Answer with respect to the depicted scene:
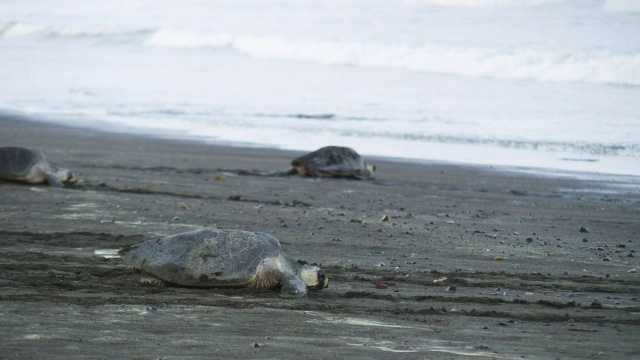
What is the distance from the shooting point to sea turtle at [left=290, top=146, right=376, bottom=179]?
11078mm

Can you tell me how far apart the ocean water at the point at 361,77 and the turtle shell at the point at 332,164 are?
2279 millimetres

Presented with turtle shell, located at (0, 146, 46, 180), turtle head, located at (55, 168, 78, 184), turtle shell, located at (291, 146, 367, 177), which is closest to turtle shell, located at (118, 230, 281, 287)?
turtle head, located at (55, 168, 78, 184)

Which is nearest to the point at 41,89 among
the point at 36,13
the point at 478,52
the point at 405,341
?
the point at 478,52

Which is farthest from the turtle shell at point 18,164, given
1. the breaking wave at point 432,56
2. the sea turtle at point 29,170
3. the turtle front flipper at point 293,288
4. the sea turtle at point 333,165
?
the breaking wave at point 432,56

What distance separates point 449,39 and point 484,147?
17625 mm

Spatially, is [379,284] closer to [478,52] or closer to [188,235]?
[188,235]

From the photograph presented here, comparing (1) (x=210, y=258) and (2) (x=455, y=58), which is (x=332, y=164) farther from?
(2) (x=455, y=58)

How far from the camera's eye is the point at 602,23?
98.4 feet

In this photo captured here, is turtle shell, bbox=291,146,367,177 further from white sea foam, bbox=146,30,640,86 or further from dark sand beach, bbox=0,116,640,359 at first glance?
white sea foam, bbox=146,30,640,86

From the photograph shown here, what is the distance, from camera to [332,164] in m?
11.2

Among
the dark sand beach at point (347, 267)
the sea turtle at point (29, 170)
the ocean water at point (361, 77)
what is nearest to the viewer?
the dark sand beach at point (347, 267)

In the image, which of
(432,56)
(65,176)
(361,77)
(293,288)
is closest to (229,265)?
(293,288)

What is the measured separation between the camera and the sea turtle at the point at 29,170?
31.6 feet

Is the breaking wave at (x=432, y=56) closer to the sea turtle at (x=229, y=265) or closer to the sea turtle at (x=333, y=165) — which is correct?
the sea turtle at (x=333, y=165)
